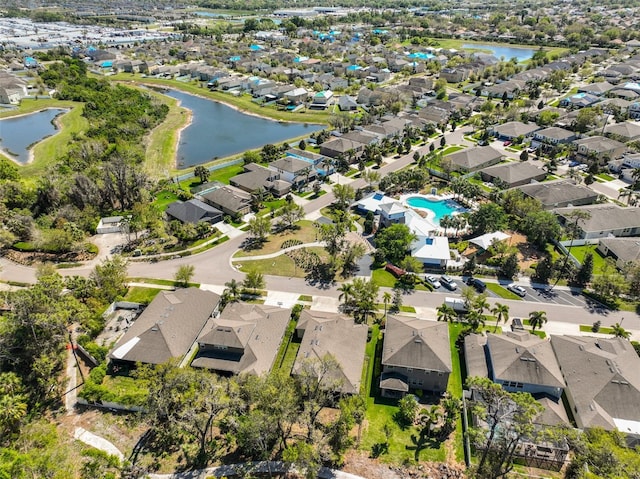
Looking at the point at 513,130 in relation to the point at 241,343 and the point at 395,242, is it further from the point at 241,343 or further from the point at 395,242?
the point at 241,343

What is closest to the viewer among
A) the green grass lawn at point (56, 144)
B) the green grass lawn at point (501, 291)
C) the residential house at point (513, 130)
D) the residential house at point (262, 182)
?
the green grass lawn at point (501, 291)

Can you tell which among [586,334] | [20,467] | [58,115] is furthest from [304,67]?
[20,467]

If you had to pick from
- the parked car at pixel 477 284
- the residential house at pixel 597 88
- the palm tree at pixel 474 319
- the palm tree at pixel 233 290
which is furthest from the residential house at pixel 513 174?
the residential house at pixel 597 88

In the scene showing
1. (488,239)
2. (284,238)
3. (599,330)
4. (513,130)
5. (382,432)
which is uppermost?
(513,130)

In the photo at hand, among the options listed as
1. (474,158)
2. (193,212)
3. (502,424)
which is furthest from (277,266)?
(474,158)

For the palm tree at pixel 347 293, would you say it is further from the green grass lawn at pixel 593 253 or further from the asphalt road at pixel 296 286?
the green grass lawn at pixel 593 253

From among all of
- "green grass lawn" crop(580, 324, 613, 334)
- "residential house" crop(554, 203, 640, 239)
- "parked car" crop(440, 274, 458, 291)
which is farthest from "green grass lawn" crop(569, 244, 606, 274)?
"parked car" crop(440, 274, 458, 291)
